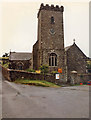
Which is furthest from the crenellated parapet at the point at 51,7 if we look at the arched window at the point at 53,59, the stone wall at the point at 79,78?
the stone wall at the point at 79,78

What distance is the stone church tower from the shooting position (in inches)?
956

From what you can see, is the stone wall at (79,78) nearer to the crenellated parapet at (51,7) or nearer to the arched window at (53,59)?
the arched window at (53,59)

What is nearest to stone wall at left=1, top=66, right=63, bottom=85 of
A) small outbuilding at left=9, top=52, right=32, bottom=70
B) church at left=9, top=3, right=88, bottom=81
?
church at left=9, top=3, right=88, bottom=81

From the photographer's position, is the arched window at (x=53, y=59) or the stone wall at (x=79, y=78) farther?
the arched window at (x=53, y=59)

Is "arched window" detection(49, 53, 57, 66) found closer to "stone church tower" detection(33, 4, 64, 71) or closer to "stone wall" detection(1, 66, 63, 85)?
"stone church tower" detection(33, 4, 64, 71)

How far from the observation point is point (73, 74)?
22812mm

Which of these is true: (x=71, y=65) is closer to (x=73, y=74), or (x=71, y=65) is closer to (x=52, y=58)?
(x=73, y=74)

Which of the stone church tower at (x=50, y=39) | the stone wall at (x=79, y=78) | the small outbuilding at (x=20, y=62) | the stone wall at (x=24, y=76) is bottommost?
the stone wall at (x=79, y=78)

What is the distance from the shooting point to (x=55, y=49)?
24.8m

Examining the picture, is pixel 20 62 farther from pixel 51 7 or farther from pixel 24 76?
pixel 51 7

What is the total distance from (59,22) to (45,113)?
2282cm

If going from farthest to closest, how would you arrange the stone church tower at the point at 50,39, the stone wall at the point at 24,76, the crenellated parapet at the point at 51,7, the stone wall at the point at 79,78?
the crenellated parapet at the point at 51,7
the stone church tower at the point at 50,39
the stone wall at the point at 79,78
the stone wall at the point at 24,76

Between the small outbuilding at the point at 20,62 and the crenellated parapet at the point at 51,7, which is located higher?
the crenellated parapet at the point at 51,7

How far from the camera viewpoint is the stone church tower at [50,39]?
2428 cm
